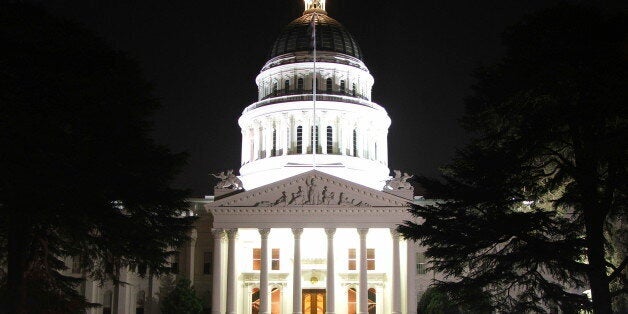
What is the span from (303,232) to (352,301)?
737 cm

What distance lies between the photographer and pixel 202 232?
6612 cm

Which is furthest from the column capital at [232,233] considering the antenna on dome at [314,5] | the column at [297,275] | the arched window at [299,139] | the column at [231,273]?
the antenna on dome at [314,5]

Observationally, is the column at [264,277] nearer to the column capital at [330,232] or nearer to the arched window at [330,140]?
the column capital at [330,232]

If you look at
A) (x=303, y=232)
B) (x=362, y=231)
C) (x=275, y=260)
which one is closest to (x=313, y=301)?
(x=275, y=260)

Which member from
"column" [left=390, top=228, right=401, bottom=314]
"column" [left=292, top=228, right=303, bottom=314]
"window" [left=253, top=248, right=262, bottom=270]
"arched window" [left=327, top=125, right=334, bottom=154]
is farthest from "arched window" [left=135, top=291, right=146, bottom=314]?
"arched window" [left=327, top=125, right=334, bottom=154]

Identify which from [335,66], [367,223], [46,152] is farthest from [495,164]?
[335,66]

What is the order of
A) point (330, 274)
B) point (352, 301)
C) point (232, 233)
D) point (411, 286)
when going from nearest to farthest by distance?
point (330, 274)
point (411, 286)
point (232, 233)
point (352, 301)

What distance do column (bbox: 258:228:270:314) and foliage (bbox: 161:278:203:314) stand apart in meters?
5.07

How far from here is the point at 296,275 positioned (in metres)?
57.8

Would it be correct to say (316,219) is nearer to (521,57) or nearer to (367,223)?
(367,223)

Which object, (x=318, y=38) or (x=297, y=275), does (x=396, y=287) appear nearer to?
(x=297, y=275)

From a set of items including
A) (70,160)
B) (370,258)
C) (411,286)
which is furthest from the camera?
(370,258)

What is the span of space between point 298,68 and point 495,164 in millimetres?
51106

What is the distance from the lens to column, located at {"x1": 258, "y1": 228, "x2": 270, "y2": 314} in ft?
190
